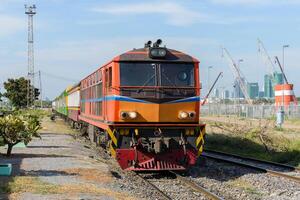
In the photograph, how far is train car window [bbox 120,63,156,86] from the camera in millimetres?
15109

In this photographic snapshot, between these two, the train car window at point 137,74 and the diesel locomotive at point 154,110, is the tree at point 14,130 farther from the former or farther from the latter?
the train car window at point 137,74

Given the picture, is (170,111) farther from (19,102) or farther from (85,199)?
(19,102)

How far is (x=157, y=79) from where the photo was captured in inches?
599

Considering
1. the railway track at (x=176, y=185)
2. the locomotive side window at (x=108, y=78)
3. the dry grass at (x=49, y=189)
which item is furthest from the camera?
the locomotive side window at (x=108, y=78)

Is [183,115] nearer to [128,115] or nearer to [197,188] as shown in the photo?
[128,115]

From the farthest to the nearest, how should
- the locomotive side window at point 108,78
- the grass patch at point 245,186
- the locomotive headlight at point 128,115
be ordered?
the locomotive side window at point 108,78
the locomotive headlight at point 128,115
the grass patch at point 245,186

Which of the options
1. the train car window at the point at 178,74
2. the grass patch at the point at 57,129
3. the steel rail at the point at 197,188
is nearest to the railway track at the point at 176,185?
the steel rail at the point at 197,188

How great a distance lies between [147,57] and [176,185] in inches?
147

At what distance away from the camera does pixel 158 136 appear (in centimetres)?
1501

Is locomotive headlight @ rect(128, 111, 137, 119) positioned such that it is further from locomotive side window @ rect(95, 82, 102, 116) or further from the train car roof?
locomotive side window @ rect(95, 82, 102, 116)

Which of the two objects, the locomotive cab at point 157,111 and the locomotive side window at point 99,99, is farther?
the locomotive side window at point 99,99

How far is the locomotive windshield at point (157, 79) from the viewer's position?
49.3ft

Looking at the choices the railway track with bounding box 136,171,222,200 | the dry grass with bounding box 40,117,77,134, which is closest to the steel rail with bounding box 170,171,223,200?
the railway track with bounding box 136,171,222,200

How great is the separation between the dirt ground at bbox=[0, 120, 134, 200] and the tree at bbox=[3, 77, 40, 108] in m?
70.4
